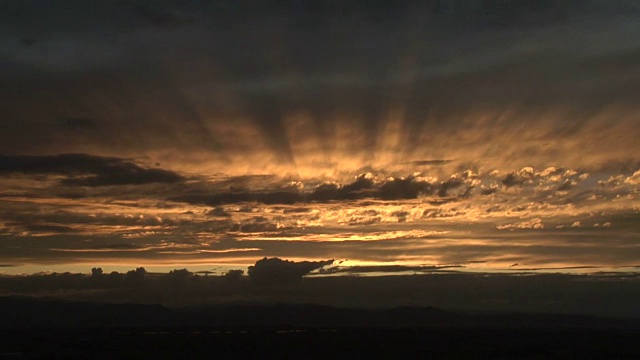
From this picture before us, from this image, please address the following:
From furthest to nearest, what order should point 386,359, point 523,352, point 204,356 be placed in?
point 523,352 < point 204,356 < point 386,359

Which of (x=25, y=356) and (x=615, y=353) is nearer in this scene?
(x=25, y=356)

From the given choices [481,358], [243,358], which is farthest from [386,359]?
[243,358]

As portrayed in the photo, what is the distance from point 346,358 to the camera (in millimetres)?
98188

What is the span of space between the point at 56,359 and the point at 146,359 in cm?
1286

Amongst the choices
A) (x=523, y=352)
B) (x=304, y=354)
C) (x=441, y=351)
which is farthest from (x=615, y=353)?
(x=304, y=354)

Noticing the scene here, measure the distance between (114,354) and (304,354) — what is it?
96.7 feet

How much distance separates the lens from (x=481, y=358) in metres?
98.6

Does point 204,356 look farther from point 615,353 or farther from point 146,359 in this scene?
point 615,353

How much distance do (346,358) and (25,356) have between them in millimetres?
48262

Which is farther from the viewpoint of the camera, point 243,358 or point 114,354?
point 114,354

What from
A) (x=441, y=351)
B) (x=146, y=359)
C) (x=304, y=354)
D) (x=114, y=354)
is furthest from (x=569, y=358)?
(x=114, y=354)

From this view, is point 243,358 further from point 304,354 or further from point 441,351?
point 441,351

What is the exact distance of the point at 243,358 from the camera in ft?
328

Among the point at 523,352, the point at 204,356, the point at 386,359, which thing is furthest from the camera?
the point at 523,352
